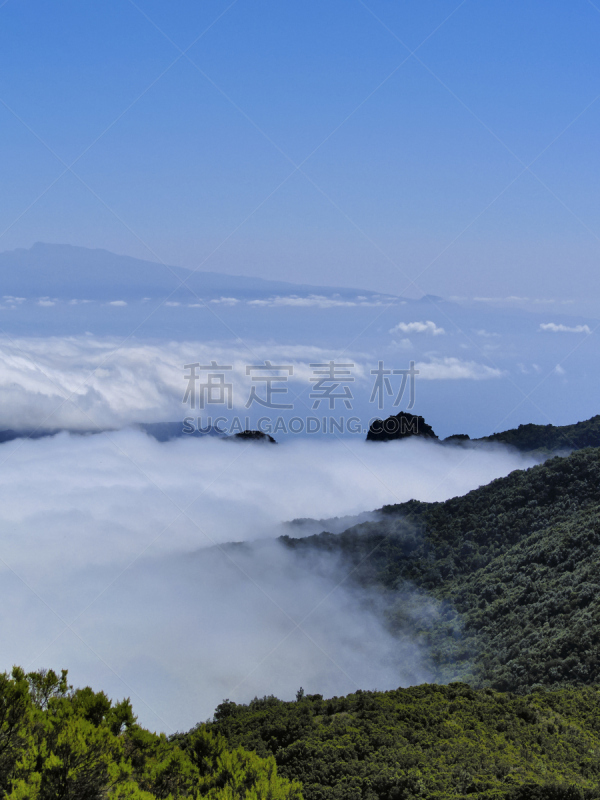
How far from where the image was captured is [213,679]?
61.5 m

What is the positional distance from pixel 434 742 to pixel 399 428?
98.8 metres

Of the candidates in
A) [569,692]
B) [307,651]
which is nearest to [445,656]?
[307,651]

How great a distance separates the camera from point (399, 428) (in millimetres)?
119062

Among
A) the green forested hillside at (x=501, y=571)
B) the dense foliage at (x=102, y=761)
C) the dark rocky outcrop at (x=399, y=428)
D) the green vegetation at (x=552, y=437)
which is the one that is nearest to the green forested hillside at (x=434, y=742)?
the dense foliage at (x=102, y=761)

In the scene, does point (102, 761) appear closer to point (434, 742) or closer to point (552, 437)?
point (434, 742)

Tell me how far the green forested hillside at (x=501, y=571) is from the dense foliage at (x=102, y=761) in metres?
23.1

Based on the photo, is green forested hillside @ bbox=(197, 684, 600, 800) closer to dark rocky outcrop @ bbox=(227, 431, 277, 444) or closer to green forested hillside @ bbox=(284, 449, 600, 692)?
green forested hillside @ bbox=(284, 449, 600, 692)

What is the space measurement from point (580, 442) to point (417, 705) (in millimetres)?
63056

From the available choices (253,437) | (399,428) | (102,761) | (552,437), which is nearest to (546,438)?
(552,437)

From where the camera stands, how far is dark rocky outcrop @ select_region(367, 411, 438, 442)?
116 metres

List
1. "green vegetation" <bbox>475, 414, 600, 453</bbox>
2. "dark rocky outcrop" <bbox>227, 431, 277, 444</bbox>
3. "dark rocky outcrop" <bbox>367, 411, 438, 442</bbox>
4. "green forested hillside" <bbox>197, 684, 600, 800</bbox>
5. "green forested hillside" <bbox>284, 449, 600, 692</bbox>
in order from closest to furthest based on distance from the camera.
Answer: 1. "green forested hillside" <bbox>197, 684, 600, 800</bbox>
2. "green forested hillside" <bbox>284, 449, 600, 692</bbox>
3. "green vegetation" <bbox>475, 414, 600, 453</bbox>
4. "dark rocky outcrop" <bbox>367, 411, 438, 442</bbox>
5. "dark rocky outcrop" <bbox>227, 431, 277, 444</bbox>

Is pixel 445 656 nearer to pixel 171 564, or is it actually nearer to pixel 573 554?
pixel 573 554

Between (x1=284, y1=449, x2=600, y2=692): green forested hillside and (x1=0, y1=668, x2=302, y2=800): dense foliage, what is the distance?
23.1m

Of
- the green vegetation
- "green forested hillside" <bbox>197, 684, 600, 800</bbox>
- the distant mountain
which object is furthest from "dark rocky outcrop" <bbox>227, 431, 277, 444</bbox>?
"green forested hillside" <bbox>197, 684, 600, 800</bbox>
